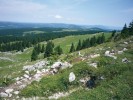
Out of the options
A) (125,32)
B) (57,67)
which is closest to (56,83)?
(57,67)

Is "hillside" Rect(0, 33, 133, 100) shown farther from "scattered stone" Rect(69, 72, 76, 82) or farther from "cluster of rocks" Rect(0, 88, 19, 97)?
"scattered stone" Rect(69, 72, 76, 82)

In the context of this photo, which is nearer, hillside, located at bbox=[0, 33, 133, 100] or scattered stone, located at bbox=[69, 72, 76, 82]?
hillside, located at bbox=[0, 33, 133, 100]

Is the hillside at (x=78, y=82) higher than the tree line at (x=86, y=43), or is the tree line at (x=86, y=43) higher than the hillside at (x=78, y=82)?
the hillside at (x=78, y=82)

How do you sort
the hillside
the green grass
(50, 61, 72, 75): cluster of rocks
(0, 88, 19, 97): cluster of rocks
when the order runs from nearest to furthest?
1. the hillside
2. (0, 88, 19, 97): cluster of rocks
3. the green grass
4. (50, 61, 72, 75): cluster of rocks

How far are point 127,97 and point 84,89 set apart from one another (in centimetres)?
504

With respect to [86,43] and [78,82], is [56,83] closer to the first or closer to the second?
[78,82]

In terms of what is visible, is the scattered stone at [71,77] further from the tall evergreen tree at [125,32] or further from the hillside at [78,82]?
the tall evergreen tree at [125,32]

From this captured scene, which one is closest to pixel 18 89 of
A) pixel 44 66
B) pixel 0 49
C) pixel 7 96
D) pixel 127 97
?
pixel 7 96

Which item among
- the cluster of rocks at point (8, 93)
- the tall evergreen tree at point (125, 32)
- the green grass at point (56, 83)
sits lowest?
the cluster of rocks at point (8, 93)

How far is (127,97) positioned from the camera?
1856 cm

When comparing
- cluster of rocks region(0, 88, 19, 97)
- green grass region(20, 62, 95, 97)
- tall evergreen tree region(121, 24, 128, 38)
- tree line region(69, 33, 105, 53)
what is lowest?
tree line region(69, 33, 105, 53)

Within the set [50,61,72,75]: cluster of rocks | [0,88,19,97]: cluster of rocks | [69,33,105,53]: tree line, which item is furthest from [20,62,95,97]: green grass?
[69,33,105,53]: tree line

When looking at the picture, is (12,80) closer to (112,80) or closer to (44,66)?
(44,66)

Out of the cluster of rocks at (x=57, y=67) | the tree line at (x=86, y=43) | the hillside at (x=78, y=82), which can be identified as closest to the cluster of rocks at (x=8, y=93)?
the hillside at (x=78, y=82)
